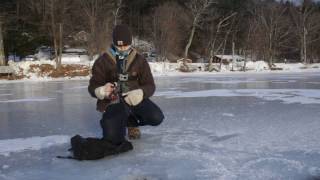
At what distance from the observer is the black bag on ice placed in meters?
4.67

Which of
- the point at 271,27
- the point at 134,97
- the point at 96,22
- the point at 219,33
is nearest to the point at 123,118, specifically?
the point at 134,97

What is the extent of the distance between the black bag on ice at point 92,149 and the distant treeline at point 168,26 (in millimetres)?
29655

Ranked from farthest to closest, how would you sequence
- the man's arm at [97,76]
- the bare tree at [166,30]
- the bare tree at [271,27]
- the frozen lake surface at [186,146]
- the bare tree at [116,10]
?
the bare tree at [271,27]
the bare tree at [166,30]
the bare tree at [116,10]
the man's arm at [97,76]
the frozen lake surface at [186,146]

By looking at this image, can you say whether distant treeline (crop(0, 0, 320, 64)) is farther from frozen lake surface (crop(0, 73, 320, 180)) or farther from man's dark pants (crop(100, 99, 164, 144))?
man's dark pants (crop(100, 99, 164, 144))

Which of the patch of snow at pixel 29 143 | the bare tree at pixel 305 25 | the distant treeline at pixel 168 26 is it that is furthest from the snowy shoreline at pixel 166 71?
the patch of snow at pixel 29 143

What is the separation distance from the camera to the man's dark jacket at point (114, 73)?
518cm

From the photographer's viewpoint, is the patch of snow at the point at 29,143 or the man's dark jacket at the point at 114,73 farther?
the patch of snow at the point at 29,143

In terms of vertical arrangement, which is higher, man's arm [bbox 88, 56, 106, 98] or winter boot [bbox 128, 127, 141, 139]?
man's arm [bbox 88, 56, 106, 98]

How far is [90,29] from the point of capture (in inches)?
1693

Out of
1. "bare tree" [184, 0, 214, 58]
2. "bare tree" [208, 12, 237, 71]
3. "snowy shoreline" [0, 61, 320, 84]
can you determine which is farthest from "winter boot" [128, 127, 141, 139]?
"bare tree" [208, 12, 237, 71]

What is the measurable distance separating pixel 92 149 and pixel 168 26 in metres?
43.6

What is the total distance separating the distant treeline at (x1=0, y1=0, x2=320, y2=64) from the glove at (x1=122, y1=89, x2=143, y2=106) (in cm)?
2953

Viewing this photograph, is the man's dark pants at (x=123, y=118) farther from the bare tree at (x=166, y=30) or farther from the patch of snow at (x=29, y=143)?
the bare tree at (x=166, y=30)

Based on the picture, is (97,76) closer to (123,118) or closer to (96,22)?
(123,118)
